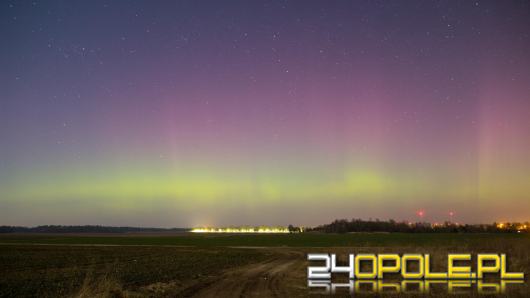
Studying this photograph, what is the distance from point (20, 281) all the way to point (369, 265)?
2422cm

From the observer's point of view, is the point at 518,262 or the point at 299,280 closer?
the point at 299,280

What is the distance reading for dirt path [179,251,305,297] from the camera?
23.9m

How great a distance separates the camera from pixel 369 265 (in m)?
37.0

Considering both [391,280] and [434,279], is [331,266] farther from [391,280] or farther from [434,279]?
[434,279]

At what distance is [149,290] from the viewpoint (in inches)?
1016

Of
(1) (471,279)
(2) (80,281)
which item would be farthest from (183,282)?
(1) (471,279)

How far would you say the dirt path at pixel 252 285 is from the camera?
23.9m

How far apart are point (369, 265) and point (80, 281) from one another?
20524 mm

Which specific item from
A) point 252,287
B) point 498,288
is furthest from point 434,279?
point 252,287

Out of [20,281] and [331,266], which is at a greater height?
[331,266]

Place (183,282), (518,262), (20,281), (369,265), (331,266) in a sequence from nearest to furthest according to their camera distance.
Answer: (331,266) < (183,282) < (20,281) < (518,262) < (369,265)

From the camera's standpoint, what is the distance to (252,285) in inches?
1062

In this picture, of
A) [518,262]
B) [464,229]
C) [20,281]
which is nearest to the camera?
[20,281]

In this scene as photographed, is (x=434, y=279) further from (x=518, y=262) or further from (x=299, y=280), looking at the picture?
(x=518, y=262)
